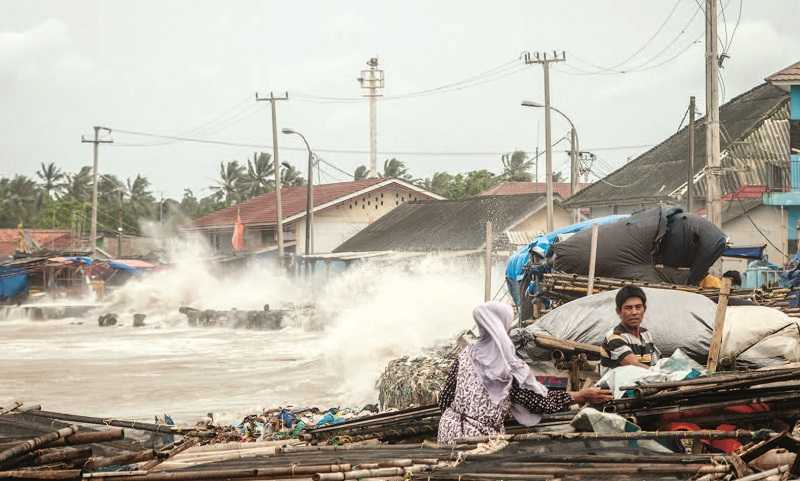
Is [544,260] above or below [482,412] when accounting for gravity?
above

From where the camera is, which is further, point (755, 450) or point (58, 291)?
point (58, 291)

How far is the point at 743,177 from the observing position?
31.8 metres

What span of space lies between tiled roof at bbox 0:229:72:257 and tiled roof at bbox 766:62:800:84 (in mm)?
43722

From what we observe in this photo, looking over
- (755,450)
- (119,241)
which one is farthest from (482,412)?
(119,241)

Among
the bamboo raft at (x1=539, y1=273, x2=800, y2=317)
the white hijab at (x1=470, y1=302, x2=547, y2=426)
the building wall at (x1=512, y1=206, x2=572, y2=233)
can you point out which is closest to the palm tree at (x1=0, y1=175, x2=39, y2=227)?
the building wall at (x1=512, y1=206, x2=572, y2=233)

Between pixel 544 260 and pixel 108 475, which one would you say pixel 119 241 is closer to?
pixel 544 260

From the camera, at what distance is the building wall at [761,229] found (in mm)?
28188

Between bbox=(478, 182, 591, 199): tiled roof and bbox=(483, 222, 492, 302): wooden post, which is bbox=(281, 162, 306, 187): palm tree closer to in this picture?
bbox=(478, 182, 591, 199): tiled roof

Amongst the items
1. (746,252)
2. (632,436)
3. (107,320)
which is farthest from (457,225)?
(632,436)

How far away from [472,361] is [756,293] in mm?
6961

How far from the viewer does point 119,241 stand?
59094 millimetres

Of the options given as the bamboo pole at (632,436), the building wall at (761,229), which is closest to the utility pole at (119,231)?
the building wall at (761,229)

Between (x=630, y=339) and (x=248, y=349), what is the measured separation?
2169cm

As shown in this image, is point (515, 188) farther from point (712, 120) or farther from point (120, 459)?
point (120, 459)
